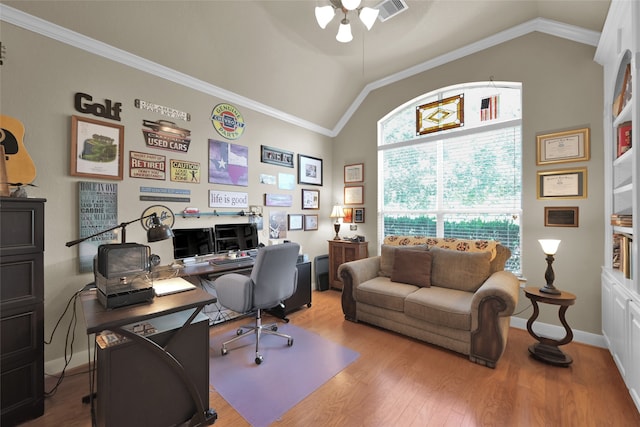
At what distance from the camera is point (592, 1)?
87.0 inches

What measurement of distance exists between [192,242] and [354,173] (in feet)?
9.25

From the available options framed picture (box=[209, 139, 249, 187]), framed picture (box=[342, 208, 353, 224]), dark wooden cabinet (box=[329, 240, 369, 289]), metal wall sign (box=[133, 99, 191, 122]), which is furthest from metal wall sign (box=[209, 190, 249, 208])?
framed picture (box=[342, 208, 353, 224])

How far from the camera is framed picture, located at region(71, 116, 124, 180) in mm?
2260

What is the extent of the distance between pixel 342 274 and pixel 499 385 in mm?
1716

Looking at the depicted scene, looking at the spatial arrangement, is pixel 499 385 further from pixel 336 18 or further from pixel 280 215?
pixel 336 18

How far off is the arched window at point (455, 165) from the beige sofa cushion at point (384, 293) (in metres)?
1.22

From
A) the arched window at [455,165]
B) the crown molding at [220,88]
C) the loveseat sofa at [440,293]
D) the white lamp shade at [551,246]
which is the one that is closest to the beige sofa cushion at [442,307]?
the loveseat sofa at [440,293]

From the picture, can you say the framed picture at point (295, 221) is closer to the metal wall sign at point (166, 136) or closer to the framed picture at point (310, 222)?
the framed picture at point (310, 222)

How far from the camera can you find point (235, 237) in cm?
323

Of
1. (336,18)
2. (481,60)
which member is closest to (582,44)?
(481,60)

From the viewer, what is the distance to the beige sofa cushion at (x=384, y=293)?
2.75 meters

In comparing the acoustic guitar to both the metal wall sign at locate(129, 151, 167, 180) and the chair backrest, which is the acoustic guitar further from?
the chair backrest

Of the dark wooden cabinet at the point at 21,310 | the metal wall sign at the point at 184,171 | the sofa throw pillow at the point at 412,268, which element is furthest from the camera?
the sofa throw pillow at the point at 412,268

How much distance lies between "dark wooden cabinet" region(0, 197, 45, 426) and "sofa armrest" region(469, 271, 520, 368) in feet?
10.6
